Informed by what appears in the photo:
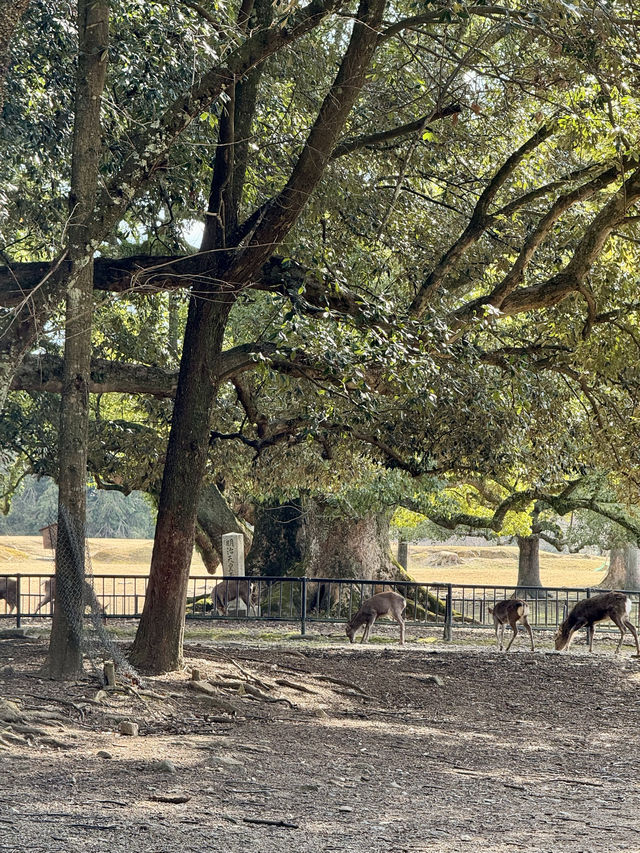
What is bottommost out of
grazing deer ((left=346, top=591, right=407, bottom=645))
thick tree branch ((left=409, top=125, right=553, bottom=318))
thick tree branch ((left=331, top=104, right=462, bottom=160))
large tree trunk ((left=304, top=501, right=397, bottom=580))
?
grazing deer ((left=346, top=591, right=407, bottom=645))

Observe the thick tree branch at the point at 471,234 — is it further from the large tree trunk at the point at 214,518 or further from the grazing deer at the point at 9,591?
the grazing deer at the point at 9,591

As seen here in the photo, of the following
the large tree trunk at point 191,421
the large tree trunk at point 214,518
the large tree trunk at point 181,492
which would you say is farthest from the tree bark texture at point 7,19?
the large tree trunk at point 214,518

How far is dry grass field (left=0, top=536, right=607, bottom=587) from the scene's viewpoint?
1928 inches

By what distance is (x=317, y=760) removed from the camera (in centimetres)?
862

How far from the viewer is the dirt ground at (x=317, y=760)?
5965mm

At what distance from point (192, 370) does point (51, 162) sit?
4.08 meters

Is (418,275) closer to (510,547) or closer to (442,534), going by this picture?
(442,534)

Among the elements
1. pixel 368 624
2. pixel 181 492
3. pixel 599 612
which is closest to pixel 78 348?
pixel 181 492

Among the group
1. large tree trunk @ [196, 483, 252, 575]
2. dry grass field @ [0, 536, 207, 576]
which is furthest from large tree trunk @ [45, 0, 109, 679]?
dry grass field @ [0, 536, 207, 576]

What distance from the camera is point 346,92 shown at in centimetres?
1088

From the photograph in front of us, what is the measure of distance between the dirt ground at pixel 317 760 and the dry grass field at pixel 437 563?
105 feet

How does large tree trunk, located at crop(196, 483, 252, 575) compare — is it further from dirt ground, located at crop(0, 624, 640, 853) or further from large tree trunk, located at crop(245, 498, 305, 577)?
dirt ground, located at crop(0, 624, 640, 853)

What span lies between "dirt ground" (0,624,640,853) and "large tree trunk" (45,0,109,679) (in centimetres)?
61

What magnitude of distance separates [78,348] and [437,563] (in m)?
54.8
